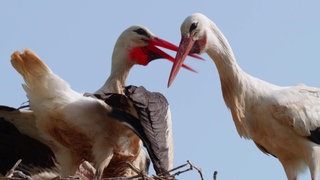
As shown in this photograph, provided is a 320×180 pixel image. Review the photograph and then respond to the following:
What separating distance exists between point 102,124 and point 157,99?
20.3 inches

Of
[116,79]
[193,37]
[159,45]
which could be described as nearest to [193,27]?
[193,37]

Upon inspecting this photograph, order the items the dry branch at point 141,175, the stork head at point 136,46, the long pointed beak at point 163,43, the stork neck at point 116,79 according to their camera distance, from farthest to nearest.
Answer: the long pointed beak at point 163,43, the stork head at point 136,46, the stork neck at point 116,79, the dry branch at point 141,175

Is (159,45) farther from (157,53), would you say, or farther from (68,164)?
(68,164)

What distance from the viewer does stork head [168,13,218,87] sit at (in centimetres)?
944

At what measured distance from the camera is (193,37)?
31.1ft

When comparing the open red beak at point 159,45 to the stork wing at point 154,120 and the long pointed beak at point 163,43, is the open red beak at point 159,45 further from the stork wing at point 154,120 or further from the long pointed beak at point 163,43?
the stork wing at point 154,120

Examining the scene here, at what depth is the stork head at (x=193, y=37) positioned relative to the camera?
9.44m

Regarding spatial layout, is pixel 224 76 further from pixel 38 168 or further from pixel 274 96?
pixel 38 168

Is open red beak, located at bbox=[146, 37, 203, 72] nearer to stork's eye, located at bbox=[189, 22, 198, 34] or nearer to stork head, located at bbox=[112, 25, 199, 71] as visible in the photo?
stork head, located at bbox=[112, 25, 199, 71]

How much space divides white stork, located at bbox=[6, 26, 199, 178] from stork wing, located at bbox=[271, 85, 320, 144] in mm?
1002

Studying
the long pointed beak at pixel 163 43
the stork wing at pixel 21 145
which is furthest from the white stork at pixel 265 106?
the stork wing at pixel 21 145

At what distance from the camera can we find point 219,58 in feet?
31.4

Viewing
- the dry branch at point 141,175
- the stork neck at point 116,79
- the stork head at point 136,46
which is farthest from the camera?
the stork head at point 136,46

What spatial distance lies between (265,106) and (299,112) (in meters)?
0.28
